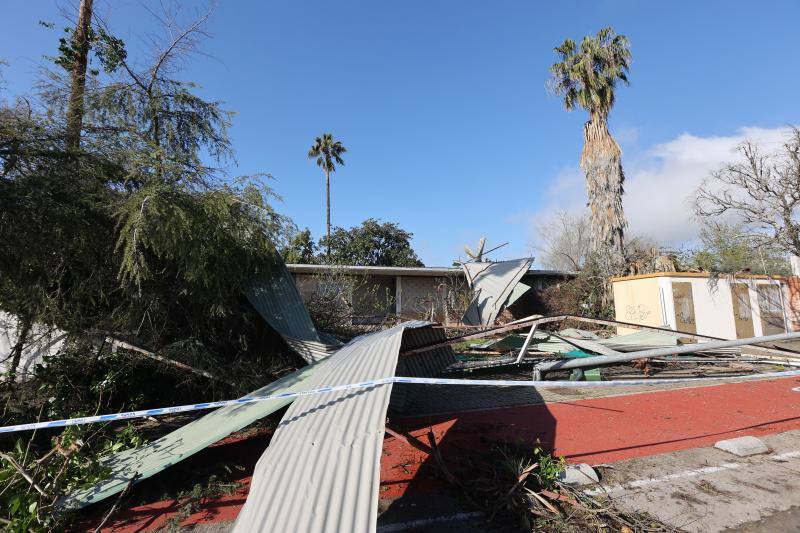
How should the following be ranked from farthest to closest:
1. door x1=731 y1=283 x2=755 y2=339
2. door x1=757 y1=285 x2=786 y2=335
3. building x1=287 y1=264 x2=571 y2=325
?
building x1=287 y1=264 x2=571 y2=325 < door x1=757 y1=285 x2=786 y2=335 < door x1=731 y1=283 x2=755 y2=339

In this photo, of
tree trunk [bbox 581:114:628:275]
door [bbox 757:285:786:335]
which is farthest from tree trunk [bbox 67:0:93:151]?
door [bbox 757:285:786:335]

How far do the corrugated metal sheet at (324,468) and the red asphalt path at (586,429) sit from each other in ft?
4.57

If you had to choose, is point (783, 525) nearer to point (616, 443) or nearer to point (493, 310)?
point (616, 443)

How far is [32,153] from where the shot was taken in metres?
4.46

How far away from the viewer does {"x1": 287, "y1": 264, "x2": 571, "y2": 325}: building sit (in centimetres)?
1677

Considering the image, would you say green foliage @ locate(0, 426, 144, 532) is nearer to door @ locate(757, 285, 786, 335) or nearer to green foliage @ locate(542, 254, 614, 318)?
green foliage @ locate(542, 254, 614, 318)

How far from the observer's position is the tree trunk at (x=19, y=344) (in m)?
5.22

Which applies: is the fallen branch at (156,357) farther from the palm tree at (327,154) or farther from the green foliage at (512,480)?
the palm tree at (327,154)

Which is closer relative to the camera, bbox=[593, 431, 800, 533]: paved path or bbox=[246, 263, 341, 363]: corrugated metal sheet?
bbox=[593, 431, 800, 533]: paved path

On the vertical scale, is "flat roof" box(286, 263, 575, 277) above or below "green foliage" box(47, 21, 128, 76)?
below

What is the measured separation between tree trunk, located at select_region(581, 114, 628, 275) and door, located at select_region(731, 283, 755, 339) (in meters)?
3.60

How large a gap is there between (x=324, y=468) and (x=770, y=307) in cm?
1785

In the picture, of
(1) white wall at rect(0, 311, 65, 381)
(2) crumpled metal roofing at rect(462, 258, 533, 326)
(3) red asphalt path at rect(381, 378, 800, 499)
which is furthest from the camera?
(2) crumpled metal roofing at rect(462, 258, 533, 326)

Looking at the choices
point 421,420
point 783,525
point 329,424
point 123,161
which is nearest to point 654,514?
point 783,525
